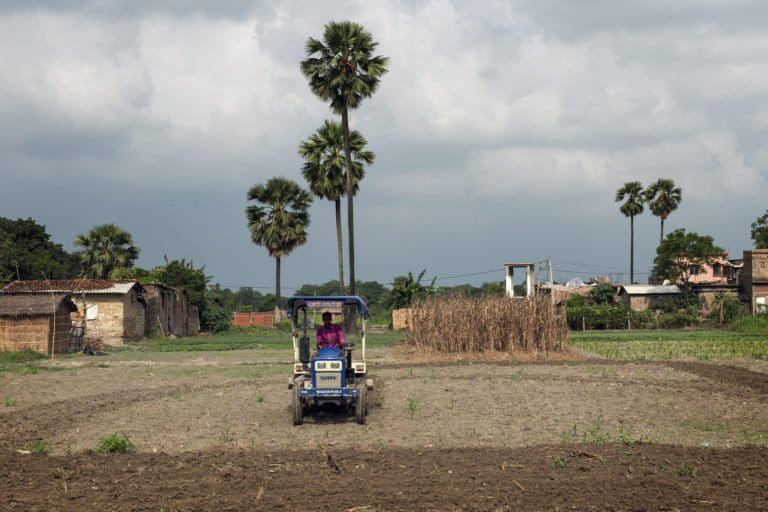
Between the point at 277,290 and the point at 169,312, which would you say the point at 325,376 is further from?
the point at 277,290

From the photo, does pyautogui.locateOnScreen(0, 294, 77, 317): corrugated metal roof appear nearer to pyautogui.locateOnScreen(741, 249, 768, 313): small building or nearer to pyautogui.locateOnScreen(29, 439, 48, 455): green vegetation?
pyautogui.locateOnScreen(29, 439, 48, 455): green vegetation

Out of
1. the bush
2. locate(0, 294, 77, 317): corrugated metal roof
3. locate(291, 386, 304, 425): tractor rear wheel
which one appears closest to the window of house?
locate(0, 294, 77, 317): corrugated metal roof

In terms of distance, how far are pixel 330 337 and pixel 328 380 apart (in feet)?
3.73

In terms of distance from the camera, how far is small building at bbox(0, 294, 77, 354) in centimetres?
3600

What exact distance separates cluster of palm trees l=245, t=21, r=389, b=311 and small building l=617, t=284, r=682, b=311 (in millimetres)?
29270

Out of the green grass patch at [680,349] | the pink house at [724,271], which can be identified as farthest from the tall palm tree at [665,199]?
the green grass patch at [680,349]

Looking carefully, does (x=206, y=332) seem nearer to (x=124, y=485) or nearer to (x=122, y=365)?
(x=122, y=365)

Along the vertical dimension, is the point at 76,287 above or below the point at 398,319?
above

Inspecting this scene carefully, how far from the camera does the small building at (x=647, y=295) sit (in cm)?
7244

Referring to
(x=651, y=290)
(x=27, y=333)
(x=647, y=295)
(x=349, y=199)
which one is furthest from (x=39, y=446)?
(x=651, y=290)

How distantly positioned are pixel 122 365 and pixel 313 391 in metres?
18.5

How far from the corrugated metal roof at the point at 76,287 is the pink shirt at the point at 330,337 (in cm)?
3308

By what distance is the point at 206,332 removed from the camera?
68.1 meters

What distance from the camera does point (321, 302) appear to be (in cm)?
1628
